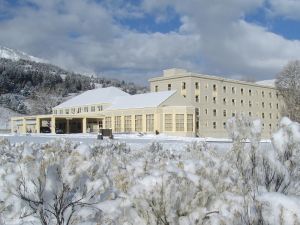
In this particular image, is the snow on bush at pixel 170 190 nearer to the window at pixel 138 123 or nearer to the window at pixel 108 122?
the window at pixel 138 123

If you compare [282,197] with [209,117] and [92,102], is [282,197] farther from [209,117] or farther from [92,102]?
[92,102]

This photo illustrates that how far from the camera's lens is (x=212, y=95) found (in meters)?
72.9

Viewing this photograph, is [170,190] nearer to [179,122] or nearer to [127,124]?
[179,122]

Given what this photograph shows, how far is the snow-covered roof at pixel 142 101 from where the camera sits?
65.6 meters

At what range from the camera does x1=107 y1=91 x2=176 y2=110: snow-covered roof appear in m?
65.6

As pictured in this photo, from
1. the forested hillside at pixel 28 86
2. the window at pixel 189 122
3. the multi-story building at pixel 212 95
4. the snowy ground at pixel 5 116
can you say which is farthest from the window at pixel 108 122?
the forested hillside at pixel 28 86

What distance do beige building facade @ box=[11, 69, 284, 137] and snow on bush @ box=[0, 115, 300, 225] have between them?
174ft

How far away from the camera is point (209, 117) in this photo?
2832 inches

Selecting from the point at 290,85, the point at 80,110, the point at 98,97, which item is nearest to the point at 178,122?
the point at 98,97

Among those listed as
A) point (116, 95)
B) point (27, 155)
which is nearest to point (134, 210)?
point (27, 155)

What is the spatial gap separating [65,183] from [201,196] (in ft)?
5.70

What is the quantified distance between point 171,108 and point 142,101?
7.36 m

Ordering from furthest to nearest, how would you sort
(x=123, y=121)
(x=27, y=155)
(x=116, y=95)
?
(x=116, y=95) < (x=123, y=121) < (x=27, y=155)

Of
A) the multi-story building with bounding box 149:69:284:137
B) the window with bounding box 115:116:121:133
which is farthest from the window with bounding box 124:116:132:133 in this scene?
the multi-story building with bounding box 149:69:284:137
